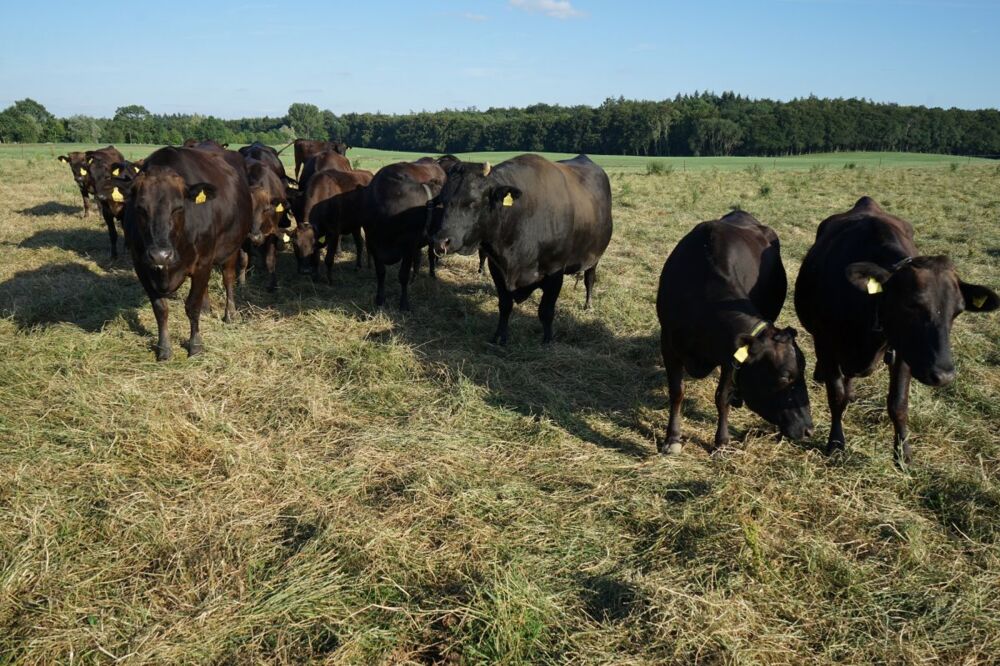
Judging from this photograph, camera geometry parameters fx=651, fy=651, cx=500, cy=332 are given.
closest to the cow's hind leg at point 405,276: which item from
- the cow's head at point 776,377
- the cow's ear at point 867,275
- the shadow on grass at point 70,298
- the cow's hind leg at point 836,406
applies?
the shadow on grass at point 70,298

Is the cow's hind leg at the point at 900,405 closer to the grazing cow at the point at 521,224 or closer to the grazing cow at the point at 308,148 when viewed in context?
the grazing cow at the point at 521,224

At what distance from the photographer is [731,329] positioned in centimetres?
455

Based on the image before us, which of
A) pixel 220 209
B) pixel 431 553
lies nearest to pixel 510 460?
pixel 431 553

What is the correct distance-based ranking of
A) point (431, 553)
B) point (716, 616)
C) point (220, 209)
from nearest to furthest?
point (716, 616), point (431, 553), point (220, 209)

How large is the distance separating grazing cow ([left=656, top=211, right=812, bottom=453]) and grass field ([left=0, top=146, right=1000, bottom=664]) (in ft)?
1.38

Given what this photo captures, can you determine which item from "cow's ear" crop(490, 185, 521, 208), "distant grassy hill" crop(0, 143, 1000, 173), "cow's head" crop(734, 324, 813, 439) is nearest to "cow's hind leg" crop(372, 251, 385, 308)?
"cow's ear" crop(490, 185, 521, 208)

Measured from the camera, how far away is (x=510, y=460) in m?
4.85

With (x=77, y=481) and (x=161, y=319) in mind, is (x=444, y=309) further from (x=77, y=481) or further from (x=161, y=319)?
(x=77, y=481)

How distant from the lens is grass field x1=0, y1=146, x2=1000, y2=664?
308 centimetres

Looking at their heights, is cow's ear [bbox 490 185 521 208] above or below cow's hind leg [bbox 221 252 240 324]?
above

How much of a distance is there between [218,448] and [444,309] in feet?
14.4

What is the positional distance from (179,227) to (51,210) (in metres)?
11.5

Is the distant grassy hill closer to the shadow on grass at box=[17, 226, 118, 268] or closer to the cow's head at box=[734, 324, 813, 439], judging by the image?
the shadow on grass at box=[17, 226, 118, 268]

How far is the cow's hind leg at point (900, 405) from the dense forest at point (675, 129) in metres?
76.1
